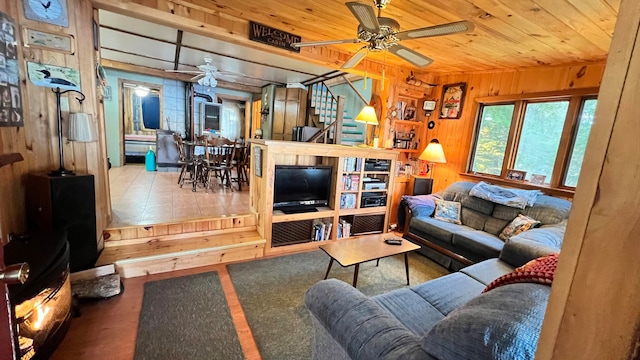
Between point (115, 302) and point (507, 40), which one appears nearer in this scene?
point (115, 302)

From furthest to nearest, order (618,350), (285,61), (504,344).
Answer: (285,61) → (504,344) → (618,350)

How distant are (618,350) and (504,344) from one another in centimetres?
33

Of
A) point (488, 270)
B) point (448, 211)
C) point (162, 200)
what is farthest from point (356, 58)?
point (162, 200)

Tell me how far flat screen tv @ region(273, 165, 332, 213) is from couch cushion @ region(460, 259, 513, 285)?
6.17ft

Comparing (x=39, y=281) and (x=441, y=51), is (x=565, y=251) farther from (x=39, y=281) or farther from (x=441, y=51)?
(x=441, y=51)

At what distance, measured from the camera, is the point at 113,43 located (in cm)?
420

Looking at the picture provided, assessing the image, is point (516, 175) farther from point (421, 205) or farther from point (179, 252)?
point (179, 252)

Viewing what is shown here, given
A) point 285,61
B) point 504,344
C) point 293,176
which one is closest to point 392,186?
point 293,176

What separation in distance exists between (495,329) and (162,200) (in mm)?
4126

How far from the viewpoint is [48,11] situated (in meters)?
2.08

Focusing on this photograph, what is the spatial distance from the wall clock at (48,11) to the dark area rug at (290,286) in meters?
2.61

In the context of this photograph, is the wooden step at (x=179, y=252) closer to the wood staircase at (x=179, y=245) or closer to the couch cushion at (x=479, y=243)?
the wood staircase at (x=179, y=245)

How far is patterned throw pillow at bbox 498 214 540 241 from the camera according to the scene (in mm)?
2863

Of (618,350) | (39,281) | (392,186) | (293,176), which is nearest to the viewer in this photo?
(618,350)
